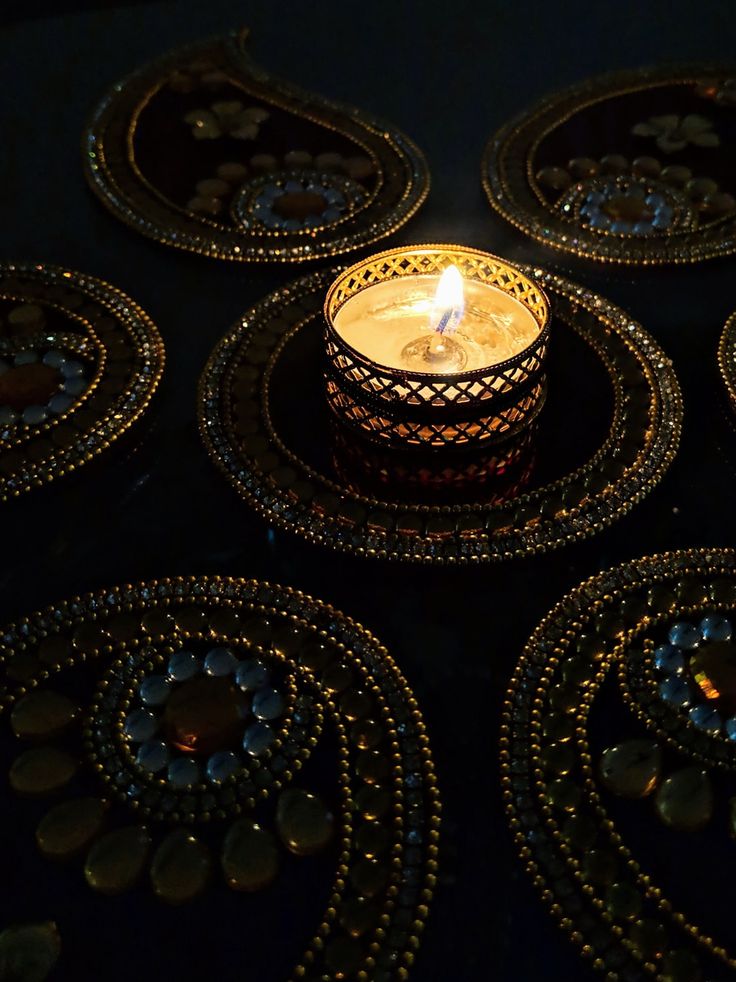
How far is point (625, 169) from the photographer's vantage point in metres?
Answer: 0.73

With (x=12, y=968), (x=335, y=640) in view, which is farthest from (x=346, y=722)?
(x=12, y=968)

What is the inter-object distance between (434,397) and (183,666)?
18cm

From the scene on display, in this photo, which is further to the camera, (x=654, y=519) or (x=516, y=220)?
(x=516, y=220)

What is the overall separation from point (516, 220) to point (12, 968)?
0.56 m

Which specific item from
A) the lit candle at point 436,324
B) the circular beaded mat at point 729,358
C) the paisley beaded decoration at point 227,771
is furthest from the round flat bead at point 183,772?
the circular beaded mat at point 729,358

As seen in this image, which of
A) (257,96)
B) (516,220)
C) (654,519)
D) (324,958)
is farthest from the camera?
(257,96)

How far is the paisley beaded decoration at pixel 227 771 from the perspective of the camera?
0.37 metres

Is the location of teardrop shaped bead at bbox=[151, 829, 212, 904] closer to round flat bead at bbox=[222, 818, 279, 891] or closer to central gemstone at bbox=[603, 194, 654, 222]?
round flat bead at bbox=[222, 818, 279, 891]

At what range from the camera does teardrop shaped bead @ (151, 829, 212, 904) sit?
14.8 inches

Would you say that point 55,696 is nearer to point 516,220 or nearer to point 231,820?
point 231,820

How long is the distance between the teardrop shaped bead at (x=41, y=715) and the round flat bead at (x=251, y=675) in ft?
0.25

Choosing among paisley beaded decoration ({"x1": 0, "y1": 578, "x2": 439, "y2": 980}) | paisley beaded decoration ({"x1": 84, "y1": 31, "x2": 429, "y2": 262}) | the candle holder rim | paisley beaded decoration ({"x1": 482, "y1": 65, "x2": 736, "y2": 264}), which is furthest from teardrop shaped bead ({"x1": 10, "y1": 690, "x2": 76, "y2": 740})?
paisley beaded decoration ({"x1": 482, "y1": 65, "x2": 736, "y2": 264})

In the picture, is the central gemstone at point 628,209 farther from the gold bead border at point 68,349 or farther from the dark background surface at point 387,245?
the gold bead border at point 68,349

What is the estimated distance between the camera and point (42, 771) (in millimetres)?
406
